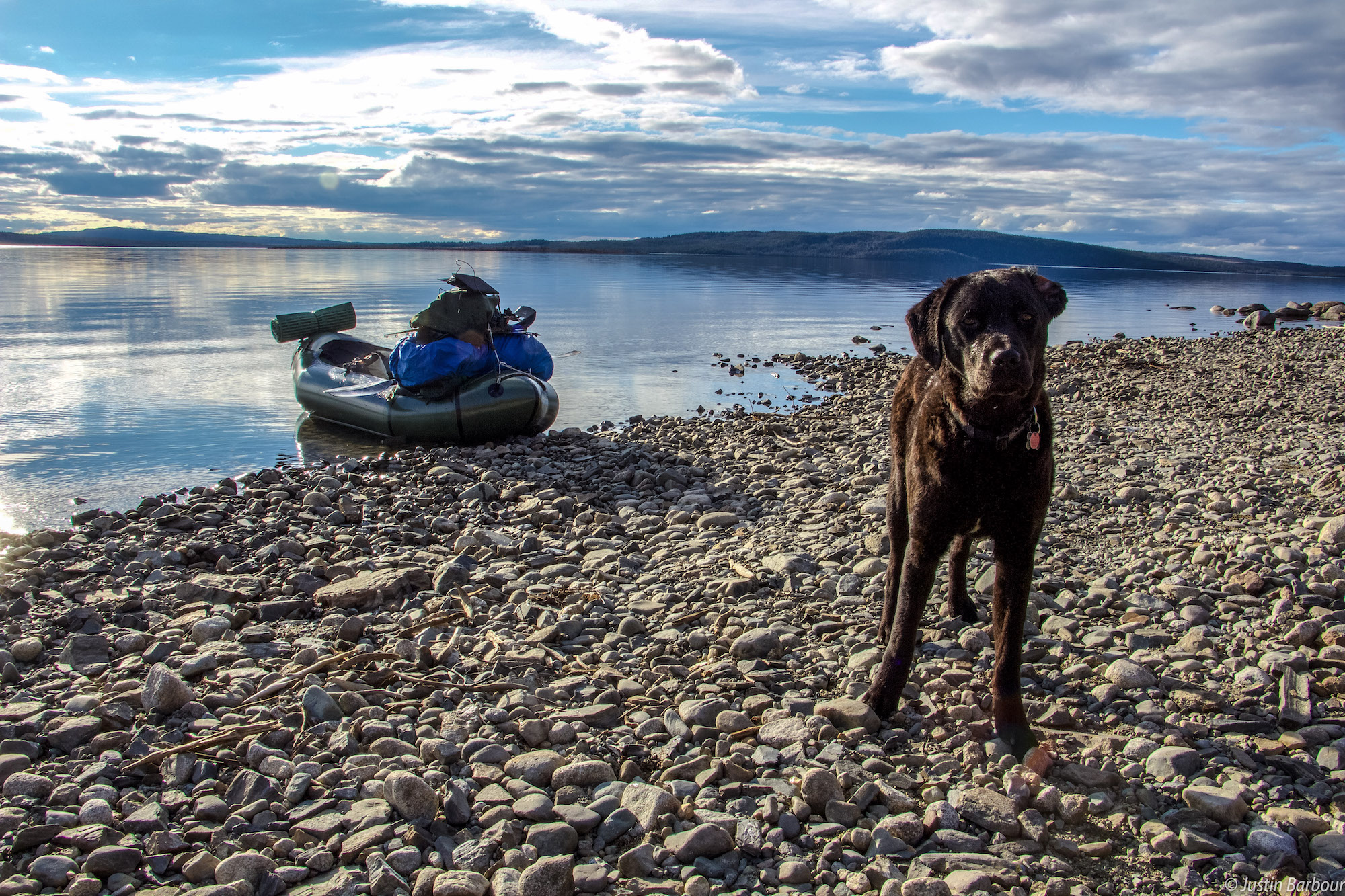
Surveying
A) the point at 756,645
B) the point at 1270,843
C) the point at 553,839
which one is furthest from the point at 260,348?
the point at 1270,843

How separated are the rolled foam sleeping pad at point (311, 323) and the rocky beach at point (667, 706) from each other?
30.9ft

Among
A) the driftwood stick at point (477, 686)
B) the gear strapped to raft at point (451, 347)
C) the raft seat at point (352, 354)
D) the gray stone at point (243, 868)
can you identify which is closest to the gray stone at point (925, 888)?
the driftwood stick at point (477, 686)

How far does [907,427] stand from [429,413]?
33.4ft

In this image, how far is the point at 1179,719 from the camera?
13.5ft

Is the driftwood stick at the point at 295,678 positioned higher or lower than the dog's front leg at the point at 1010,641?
lower

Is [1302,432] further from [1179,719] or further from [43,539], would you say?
[43,539]

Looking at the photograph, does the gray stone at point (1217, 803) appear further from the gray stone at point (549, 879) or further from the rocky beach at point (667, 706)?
the gray stone at point (549, 879)

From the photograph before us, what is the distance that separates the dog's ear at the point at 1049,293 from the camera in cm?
392

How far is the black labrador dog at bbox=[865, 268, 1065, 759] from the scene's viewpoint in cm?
372

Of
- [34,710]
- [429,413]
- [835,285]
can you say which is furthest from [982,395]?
[835,285]

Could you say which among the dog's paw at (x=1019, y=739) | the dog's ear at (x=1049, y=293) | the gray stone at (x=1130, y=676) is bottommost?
the dog's paw at (x=1019, y=739)

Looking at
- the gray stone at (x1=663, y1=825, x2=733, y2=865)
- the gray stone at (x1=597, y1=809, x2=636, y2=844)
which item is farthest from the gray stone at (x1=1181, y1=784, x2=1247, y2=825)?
the gray stone at (x1=597, y1=809, x2=636, y2=844)

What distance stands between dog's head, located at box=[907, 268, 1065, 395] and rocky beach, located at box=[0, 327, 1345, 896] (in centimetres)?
187

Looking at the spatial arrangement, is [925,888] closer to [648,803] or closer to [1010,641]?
[648,803]
